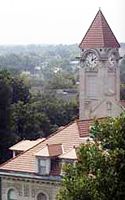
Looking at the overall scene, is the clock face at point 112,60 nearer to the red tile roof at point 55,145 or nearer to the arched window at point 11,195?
the red tile roof at point 55,145

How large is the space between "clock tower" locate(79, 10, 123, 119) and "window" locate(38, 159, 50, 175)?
1634 cm

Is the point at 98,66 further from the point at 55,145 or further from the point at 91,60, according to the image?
the point at 55,145

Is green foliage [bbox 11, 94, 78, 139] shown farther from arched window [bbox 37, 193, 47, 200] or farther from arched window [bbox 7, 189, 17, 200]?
arched window [bbox 37, 193, 47, 200]

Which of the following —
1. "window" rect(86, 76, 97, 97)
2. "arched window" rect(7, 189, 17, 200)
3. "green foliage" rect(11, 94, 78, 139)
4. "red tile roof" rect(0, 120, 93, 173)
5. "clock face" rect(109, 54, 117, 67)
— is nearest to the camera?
"red tile roof" rect(0, 120, 93, 173)

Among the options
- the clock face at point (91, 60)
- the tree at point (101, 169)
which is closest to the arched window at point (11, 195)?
the tree at point (101, 169)

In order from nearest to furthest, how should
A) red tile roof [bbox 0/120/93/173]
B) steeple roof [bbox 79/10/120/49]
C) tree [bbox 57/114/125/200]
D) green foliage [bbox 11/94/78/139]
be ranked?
tree [bbox 57/114/125/200] < red tile roof [bbox 0/120/93/173] < steeple roof [bbox 79/10/120/49] < green foliage [bbox 11/94/78/139]

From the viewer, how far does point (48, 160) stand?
30.6 m

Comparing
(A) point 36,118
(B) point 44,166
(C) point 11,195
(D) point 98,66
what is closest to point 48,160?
(B) point 44,166

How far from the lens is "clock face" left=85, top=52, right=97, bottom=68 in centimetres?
4847

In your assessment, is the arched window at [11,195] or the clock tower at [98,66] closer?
the arched window at [11,195]

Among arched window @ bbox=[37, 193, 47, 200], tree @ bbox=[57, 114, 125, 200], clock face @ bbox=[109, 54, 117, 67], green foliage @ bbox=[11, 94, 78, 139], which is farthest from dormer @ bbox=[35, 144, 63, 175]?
green foliage @ bbox=[11, 94, 78, 139]

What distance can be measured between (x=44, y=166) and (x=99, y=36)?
19.0 metres

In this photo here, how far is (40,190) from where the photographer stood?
3091 centimetres

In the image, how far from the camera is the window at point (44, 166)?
3056 cm
